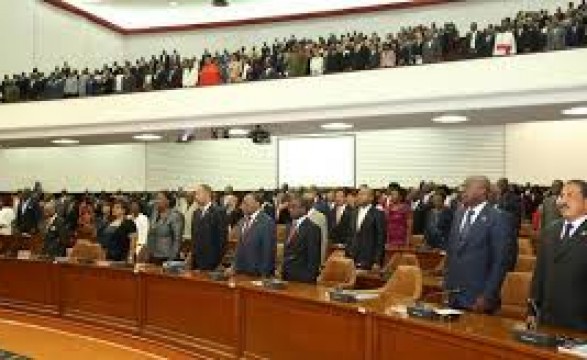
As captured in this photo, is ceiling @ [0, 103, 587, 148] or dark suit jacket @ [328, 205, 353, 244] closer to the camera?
ceiling @ [0, 103, 587, 148]

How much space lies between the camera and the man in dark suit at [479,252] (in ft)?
16.2

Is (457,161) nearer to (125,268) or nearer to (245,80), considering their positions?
(245,80)

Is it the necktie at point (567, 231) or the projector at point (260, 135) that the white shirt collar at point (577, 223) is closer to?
the necktie at point (567, 231)

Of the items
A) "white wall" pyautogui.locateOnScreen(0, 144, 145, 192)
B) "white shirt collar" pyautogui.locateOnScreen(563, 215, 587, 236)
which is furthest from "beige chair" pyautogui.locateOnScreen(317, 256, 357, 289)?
"white wall" pyautogui.locateOnScreen(0, 144, 145, 192)

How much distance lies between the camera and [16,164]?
1964 centimetres

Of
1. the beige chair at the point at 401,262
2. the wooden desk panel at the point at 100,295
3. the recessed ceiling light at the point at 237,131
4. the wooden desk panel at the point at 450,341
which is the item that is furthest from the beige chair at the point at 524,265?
the recessed ceiling light at the point at 237,131

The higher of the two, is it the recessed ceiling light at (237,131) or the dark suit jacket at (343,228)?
the recessed ceiling light at (237,131)

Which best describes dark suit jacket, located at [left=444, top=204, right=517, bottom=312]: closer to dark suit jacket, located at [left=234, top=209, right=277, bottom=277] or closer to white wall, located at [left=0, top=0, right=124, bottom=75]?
dark suit jacket, located at [left=234, top=209, right=277, bottom=277]

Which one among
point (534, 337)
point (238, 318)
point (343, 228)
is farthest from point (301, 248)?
point (343, 228)

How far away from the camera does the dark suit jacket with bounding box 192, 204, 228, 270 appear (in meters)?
7.72

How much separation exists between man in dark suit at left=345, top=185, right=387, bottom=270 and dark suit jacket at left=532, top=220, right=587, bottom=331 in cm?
399

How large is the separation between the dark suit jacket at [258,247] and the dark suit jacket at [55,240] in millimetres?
3464

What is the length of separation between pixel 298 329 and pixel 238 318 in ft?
2.82

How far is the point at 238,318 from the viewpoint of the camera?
6180mm
